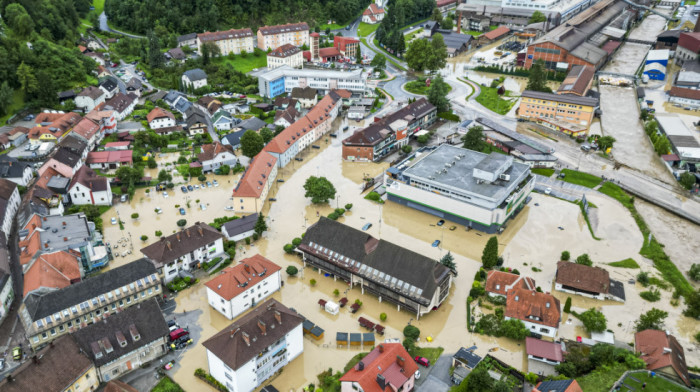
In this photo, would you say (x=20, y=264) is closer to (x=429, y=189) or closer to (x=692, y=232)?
(x=429, y=189)

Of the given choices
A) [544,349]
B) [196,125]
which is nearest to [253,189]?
[196,125]

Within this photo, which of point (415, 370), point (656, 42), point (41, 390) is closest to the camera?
point (41, 390)

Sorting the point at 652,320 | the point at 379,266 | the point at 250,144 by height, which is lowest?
the point at 652,320

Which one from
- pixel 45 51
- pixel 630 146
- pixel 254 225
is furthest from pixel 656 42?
pixel 45 51

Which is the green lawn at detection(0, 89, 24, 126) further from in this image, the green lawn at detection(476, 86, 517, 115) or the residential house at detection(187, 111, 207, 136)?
the green lawn at detection(476, 86, 517, 115)

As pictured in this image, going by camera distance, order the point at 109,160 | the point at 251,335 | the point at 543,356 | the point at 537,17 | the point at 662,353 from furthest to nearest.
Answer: the point at 537,17 < the point at 109,160 < the point at 543,356 < the point at 662,353 < the point at 251,335

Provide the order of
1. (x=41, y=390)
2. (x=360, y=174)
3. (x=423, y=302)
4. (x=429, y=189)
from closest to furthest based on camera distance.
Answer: (x=41, y=390)
(x=423, y=302)
(x=429, y=189)
(x=360, y=174)

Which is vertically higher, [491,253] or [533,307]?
[491,253]

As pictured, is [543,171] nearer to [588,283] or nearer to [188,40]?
[588,283]
